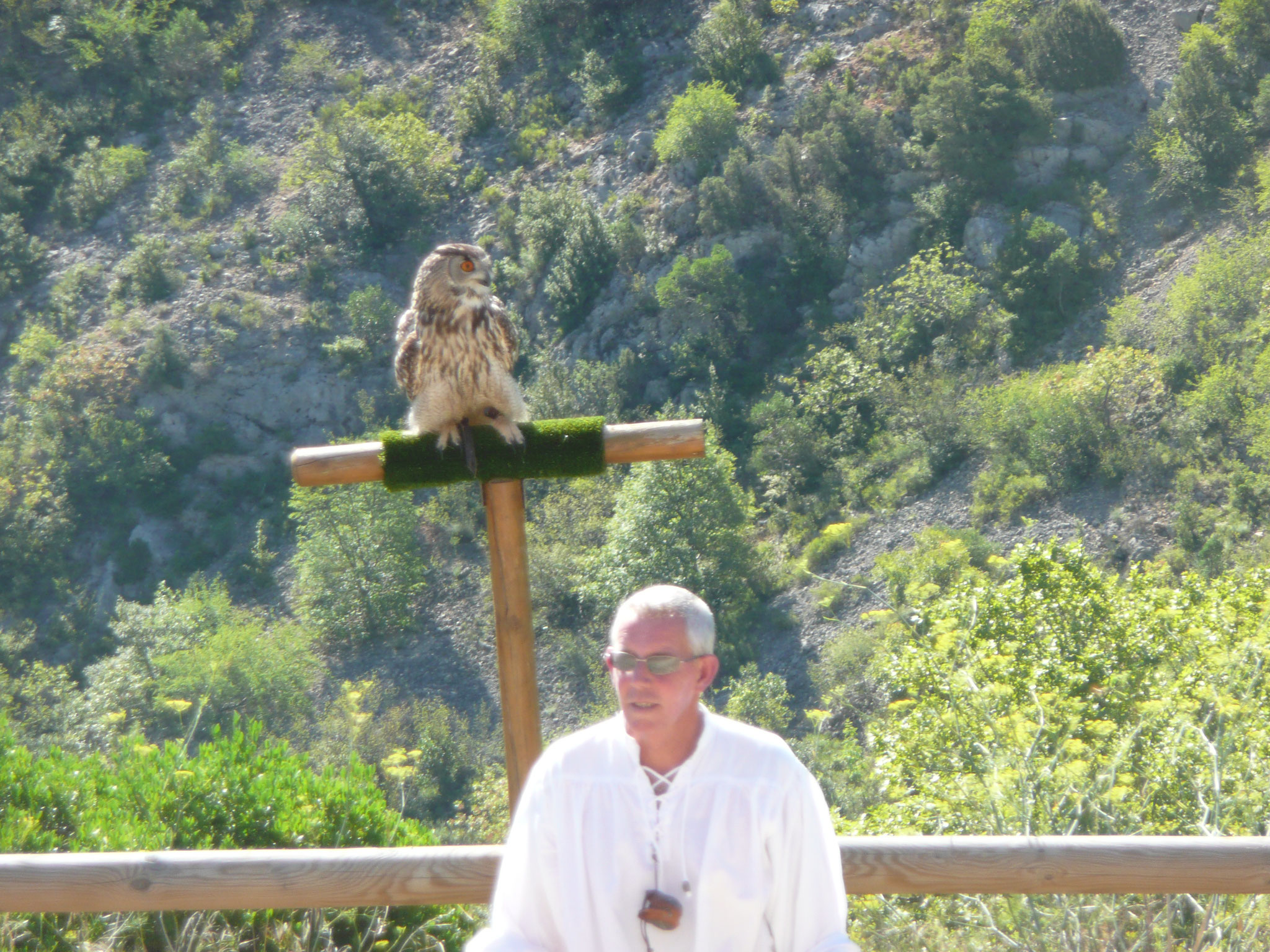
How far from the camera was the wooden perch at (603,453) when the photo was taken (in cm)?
304

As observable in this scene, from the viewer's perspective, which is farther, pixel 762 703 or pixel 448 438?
pixel 762 703

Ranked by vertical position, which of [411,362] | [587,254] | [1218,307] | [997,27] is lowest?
[411,362]

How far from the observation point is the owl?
13.1ft

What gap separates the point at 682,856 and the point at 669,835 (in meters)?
0.04

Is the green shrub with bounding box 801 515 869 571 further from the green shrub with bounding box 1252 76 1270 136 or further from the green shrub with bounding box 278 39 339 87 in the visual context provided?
the green shrub with bounding box 278 39 339 87

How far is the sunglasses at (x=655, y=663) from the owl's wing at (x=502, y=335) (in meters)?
2.31

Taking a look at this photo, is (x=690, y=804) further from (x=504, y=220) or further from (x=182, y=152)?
(x=182, y=152)

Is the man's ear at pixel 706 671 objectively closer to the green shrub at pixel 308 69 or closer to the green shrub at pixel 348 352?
the green shrub at pixel 348 352

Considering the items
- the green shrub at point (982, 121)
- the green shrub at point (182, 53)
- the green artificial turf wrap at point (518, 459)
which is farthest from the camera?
the green shrub at point (182, 53)

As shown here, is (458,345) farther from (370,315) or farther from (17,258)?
(17,258)

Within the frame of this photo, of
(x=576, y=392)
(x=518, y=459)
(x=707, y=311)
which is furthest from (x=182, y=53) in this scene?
(x=518, y=459)

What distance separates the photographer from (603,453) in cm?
309

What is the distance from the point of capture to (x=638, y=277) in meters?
28.5

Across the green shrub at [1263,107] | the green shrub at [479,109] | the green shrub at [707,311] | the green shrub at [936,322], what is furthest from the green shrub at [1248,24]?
the green shrub at [479,109]
